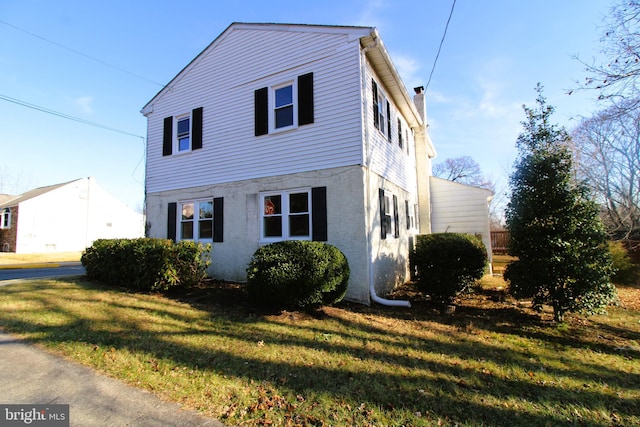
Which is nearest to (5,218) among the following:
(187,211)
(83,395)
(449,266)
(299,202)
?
(187,211)

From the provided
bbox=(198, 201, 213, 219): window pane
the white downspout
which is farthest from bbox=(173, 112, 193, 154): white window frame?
the white downspout

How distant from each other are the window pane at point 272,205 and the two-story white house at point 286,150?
0.10 ft

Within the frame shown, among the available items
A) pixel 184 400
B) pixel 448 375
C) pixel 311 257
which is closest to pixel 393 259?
pixel 311 257

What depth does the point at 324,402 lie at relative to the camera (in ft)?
10.2

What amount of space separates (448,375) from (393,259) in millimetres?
5345

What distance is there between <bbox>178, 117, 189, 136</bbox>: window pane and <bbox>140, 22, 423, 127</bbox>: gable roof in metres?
1.45

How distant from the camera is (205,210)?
9.80 meters

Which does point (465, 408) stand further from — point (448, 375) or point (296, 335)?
point (296, 335)

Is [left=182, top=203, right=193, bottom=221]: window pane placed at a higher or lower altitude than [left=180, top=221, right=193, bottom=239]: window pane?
higher

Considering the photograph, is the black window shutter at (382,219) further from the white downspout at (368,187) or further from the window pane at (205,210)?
the window pane at (205,210)

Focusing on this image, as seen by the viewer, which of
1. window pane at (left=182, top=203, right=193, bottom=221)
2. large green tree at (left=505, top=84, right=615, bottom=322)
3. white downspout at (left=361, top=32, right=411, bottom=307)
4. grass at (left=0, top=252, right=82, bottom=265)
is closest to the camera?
large green tree at (left=505, top=84, right=615, bottom=322)

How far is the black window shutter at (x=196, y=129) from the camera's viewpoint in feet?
32.9

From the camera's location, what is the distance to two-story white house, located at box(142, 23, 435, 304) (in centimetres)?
739

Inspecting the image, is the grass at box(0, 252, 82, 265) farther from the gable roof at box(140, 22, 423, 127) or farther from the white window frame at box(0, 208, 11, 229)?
the gable roof at box(140, 22, 423, 127)
